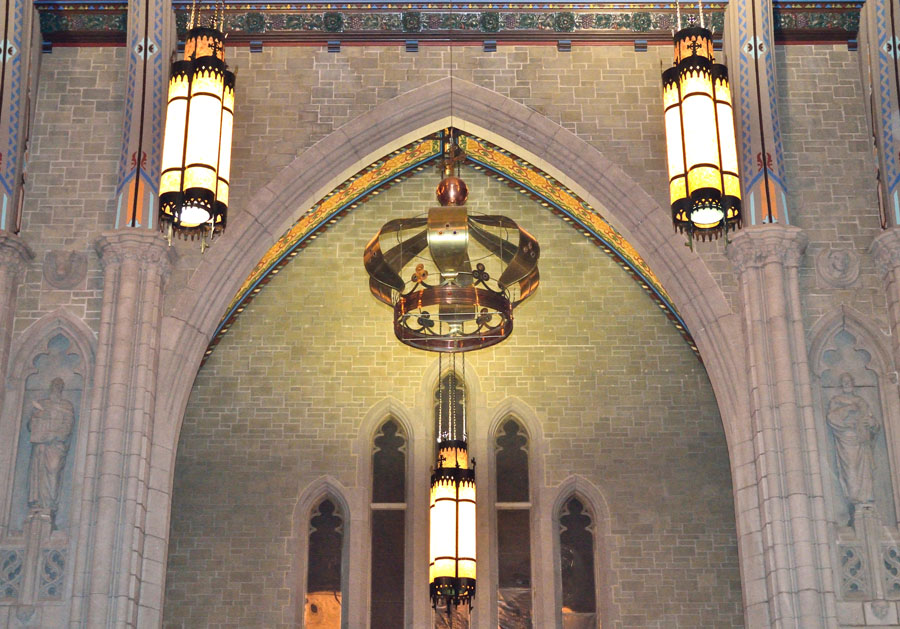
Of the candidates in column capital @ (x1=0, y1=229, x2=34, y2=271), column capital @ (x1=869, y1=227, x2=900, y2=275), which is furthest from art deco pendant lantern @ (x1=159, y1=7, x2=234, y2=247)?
column capital @ (x1=869, y1=227, x2=900, y2=275)

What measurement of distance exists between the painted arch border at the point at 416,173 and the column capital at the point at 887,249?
2.59 meters

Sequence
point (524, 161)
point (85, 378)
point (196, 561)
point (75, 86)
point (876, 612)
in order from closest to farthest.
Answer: point (876, 612)
point (85, 378)
point (75, 86)
point (524, 161)
point (196, 561)

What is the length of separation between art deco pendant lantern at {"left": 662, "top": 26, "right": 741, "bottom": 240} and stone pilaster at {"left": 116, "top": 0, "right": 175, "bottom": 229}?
4.33 metres

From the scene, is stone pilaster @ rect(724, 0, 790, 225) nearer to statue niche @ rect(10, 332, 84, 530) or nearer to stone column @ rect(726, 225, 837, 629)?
stone column @ rect(726, 225, 837, 629)

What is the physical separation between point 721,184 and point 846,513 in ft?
9.08

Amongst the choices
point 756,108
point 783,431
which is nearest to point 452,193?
point 756,108

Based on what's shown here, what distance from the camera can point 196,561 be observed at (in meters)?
15.1

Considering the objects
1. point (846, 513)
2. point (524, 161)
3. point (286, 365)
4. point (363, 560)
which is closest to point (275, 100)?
point (524, 161)

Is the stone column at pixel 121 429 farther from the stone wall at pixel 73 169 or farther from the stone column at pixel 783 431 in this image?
the stone column at pixel 783 431

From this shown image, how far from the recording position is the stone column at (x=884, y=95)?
39.3 feet

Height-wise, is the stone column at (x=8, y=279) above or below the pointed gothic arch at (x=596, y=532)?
above

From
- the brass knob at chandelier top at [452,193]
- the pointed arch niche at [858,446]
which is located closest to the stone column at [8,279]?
the brass knob at chandelier top at [452,193]

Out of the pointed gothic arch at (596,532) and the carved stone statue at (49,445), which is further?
the pointed gothic arch at (596,532)

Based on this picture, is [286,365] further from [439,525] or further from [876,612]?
[876,612]
